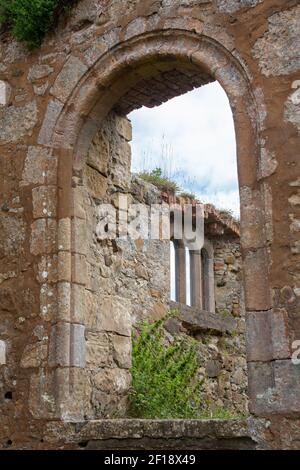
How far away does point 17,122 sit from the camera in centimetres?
540

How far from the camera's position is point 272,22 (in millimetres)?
4367

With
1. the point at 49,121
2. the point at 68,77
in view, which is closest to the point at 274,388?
the point at 49,121

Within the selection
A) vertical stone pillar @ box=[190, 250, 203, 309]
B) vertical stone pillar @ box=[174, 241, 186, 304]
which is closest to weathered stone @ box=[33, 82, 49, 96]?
vertical stone pillar @ box=[174, 241, 186, 304]

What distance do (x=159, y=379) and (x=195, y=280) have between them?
408 cm

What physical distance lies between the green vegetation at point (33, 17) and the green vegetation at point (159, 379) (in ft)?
9.61

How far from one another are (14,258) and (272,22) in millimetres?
2531

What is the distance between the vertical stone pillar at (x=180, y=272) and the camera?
968 cm

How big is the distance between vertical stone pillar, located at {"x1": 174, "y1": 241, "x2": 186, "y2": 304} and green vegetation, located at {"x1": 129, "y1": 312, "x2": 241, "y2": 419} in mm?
2082

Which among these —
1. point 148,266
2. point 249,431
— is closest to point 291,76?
point 249,431

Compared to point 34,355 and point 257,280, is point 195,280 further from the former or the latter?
point 257,280

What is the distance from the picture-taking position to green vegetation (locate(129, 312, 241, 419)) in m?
5.57

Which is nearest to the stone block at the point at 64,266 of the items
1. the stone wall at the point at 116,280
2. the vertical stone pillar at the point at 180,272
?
the stone wall at the point at 116,280
